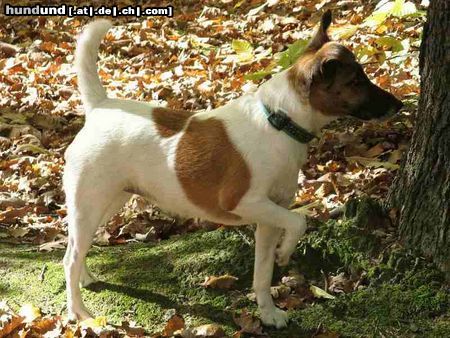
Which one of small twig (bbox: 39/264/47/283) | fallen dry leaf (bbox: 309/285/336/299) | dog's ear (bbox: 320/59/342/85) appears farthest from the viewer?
small twig (bbox: 39/264/47/283)

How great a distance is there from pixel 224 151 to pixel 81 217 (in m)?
0.97

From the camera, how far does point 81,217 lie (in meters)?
4.17

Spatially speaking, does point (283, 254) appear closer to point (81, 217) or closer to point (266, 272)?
point (266, 272)

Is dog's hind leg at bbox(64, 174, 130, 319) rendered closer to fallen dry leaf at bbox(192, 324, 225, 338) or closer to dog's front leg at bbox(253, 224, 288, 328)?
fallen dry leaf at bbox(192, 324, 225, 338)

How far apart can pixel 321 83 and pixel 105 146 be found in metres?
1.30

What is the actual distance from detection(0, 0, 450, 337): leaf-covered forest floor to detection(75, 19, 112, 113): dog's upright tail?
1.16 m

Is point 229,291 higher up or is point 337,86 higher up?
point 337,86

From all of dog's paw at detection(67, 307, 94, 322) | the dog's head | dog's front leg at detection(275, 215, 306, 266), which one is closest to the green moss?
dog's paw at detection(67, 307, 94, 322)

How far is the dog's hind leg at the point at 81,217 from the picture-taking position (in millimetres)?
4109

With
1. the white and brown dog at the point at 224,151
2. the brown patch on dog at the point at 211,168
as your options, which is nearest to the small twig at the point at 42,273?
the white and brown dog at the point at 224,151

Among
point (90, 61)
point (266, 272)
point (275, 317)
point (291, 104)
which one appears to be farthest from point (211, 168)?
point (90, 61)

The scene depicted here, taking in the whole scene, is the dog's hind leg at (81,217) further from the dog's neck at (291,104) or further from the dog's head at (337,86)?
the dog's head at (337,86)

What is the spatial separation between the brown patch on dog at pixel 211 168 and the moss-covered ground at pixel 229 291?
0.60 m

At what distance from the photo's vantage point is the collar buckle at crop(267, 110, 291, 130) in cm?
379
